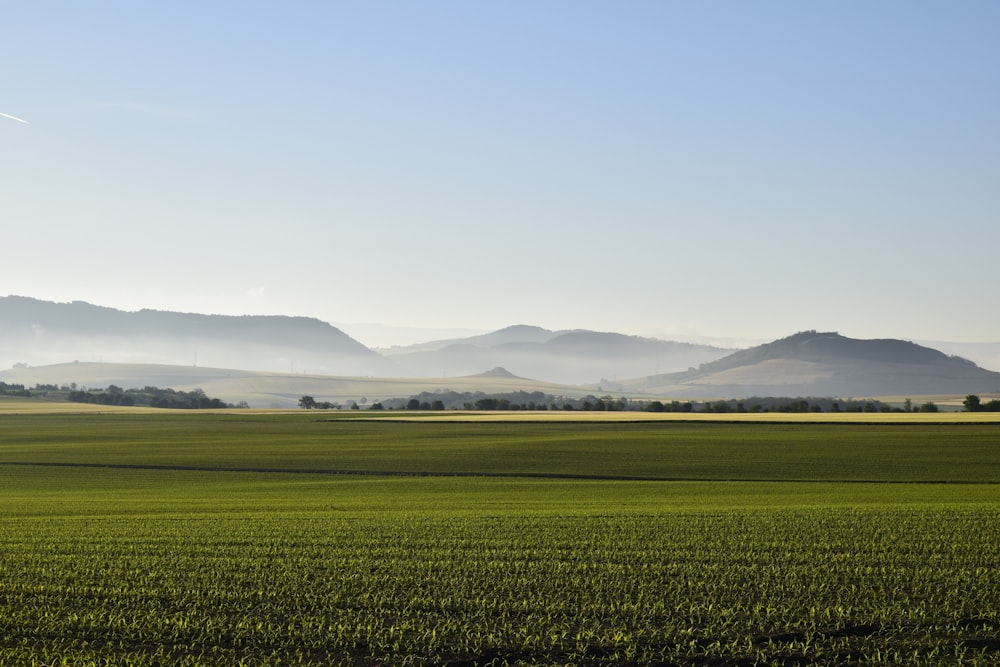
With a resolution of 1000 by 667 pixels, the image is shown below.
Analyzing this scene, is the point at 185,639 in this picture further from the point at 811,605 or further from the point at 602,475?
the point at 602,475

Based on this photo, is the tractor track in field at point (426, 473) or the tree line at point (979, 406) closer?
the tractor track in field at point (426, 473)

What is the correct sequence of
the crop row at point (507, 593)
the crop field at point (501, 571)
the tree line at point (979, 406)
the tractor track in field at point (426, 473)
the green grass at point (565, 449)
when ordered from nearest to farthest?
the crop row at point (507, 593) → the crop field at point (501, 571) → the tractor track in field at point (426, 473) → the green grass at point (565, 449) → the tree line at point (979, 406)

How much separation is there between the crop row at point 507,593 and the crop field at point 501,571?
0.07 metres

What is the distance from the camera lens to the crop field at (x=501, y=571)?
627 inches

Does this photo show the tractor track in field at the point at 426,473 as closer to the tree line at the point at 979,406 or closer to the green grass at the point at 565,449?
the green grass at the point at 565,449

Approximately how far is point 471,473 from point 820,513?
27.2 metres

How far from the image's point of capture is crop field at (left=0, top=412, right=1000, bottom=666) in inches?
627

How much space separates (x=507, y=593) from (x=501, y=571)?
2.22 meters

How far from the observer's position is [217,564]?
22.7m

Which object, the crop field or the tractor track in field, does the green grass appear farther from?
the crop field

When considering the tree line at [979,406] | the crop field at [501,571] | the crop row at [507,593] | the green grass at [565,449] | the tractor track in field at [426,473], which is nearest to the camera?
the crop row at [507,593]

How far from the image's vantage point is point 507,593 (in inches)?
765

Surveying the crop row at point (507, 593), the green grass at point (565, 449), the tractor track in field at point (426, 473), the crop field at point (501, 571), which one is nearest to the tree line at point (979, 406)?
the green grass at point (565, 449)

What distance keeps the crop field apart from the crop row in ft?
0.23
